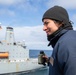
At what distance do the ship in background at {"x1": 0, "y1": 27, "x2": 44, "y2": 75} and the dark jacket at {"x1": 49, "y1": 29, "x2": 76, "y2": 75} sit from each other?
26582mm

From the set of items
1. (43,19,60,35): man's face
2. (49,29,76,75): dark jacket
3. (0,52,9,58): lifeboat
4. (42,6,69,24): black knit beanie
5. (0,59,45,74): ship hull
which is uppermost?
(42,6,69,24): black knit beanie

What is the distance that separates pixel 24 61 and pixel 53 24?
2870 cm

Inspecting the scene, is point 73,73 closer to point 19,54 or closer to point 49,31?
point 49,31

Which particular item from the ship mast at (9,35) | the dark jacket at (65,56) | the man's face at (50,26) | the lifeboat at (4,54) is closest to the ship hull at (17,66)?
the lifeboat at (4,54)

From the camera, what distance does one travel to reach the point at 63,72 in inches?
67.0

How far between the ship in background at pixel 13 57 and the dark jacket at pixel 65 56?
26.6 meters

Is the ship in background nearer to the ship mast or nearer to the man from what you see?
the ship mast

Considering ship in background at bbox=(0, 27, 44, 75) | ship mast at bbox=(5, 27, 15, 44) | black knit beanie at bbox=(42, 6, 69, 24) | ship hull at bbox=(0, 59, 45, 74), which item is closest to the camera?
black knit beanie at bbox=(42, 6, 69, 24)

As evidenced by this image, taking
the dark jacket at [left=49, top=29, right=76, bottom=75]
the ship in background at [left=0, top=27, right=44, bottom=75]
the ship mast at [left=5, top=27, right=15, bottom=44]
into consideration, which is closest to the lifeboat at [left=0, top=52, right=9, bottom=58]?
the ship in background at [left=0, top=27, right=44, bottom=75]

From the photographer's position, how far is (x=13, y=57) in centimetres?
3109

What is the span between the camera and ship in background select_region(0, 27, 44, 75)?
1122 inches

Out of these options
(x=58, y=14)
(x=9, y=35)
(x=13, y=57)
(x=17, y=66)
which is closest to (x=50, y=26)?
(x=58, y=14)

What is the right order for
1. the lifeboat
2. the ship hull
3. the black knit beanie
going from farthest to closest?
the lifeboat, the ship hull, the black knit beanie

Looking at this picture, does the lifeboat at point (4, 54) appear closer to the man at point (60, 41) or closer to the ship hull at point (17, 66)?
the ship hull at point (17, 66)
